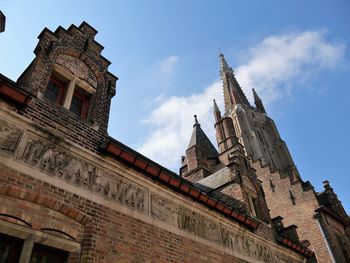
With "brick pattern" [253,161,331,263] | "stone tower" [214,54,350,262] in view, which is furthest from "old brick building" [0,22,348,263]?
"brick pattern" [253,161,331,263]

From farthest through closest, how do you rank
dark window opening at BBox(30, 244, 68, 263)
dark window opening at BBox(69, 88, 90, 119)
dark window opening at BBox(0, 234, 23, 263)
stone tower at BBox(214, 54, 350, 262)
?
stone tower at BBox(214, 54, 350, 262) → dark window opening at BBox(69, 88, 90, 119) → dark window opening at BBox(30, 244, 68, 263) → dark window opening at BBox(0, 234, 23, 263)

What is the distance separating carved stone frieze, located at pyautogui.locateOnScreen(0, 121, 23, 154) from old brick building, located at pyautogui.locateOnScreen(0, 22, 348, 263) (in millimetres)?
16

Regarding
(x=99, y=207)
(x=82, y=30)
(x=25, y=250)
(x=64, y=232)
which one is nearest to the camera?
(x=25, y=250)

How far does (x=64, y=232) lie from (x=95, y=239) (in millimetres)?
566

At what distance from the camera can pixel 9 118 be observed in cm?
527

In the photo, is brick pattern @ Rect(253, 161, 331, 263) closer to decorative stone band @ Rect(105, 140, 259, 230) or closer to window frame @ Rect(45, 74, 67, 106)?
decorative stone band @ Rect(105, 140, 259, 230)

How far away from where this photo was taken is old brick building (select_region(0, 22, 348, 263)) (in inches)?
192

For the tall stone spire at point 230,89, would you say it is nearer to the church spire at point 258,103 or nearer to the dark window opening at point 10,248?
the church spire at point 258,103

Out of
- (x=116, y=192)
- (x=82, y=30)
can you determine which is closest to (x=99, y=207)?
(x=116, y=192)

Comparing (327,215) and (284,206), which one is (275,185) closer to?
(284,206)

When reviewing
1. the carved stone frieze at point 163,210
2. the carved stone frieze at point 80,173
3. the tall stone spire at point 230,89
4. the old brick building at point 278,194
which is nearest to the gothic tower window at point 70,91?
the carved stone frieze at point 80,173

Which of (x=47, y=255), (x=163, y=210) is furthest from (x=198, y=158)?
(x=47, y=255)

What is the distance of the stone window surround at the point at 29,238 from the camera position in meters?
4.43

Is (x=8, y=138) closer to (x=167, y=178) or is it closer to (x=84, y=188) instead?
(x=84, y=188)
